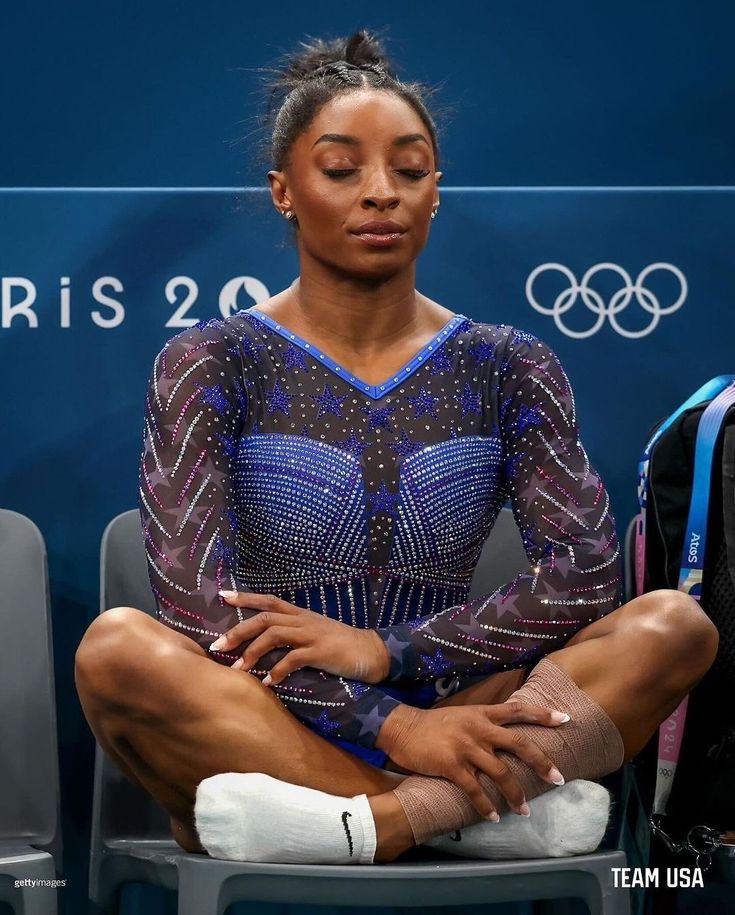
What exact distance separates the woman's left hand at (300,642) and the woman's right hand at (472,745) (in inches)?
3.2

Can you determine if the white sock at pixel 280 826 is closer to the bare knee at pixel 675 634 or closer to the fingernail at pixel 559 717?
the fingernail at pixel 559 717

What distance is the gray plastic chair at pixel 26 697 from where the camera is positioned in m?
2.04

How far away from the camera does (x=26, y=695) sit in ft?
6.78

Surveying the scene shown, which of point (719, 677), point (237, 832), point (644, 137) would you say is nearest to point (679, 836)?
point (719, 677)

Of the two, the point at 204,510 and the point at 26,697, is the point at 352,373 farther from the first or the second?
the point at 26,697

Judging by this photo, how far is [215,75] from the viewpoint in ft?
9.08

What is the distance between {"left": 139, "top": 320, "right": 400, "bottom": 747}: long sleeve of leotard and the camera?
1.66m

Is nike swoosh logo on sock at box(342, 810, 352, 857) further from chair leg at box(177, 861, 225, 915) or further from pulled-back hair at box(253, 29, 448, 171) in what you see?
pulled-back hair at box(253, 29, 448, 171)

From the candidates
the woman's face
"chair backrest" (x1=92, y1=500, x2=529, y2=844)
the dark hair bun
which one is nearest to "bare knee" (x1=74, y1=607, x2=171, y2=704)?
"chair backrest" (x1=92, y1=500, x2=529, y2=844)

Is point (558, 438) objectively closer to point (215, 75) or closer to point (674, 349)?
point (674, 349)

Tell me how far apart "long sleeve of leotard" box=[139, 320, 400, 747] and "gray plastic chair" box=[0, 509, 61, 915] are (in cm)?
38

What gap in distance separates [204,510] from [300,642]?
210mm

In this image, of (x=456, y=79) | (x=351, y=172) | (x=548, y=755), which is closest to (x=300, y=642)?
(x=548, y=755)

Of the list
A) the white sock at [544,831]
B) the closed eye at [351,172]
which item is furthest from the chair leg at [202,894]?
the closed eye at [351,172]
